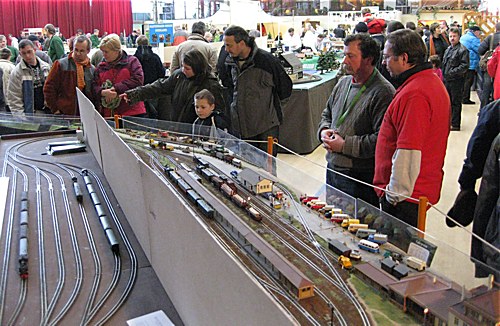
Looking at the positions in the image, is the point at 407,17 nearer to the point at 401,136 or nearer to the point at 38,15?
the point at 401,136

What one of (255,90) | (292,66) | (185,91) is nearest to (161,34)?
(292,66)

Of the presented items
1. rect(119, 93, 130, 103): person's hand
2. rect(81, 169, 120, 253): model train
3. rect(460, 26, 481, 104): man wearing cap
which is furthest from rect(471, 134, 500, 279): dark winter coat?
rect(460, 26, 481, 104): man wearing cap

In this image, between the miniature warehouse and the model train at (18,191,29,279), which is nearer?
the miniature warehouse

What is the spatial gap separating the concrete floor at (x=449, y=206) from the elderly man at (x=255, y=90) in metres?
0.44

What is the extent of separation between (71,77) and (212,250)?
13.3 feet

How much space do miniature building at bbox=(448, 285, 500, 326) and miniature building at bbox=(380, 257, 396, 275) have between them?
30 centimetres

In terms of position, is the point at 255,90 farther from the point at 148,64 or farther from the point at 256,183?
the point at 148,64

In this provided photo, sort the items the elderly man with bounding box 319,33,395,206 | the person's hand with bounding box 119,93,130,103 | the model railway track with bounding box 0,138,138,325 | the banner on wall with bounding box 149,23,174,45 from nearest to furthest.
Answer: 1. the model railway track with bounding box 0,138,138,325
2. the elderly man with bounding box 319,33,395,206
3. the person's hand with bounding box 119,93,130,103
4. the banner on wall with bounding box 149,23,174,45

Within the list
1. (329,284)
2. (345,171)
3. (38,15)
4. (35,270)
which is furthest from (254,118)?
(38,15)

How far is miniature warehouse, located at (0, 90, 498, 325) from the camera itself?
1.41 m

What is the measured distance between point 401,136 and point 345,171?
68cm

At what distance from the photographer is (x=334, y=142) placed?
9.68 ft

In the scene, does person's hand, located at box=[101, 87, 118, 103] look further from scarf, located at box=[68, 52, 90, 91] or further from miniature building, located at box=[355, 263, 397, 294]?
miniature building, located at box=[355, 263, 397, 294]

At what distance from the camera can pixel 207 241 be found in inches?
56.1
